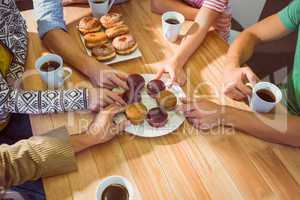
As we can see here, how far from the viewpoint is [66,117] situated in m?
0.92

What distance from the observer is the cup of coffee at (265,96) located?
2.99 ft

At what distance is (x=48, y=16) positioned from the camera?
1106 millimetres

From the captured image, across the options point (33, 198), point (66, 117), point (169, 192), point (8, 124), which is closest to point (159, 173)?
point (169, 192)

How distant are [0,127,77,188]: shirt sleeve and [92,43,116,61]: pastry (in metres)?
0.34

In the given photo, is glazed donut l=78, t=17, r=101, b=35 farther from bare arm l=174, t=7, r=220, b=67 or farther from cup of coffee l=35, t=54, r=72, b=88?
bare arm l=174, t=7, r=220, b=67

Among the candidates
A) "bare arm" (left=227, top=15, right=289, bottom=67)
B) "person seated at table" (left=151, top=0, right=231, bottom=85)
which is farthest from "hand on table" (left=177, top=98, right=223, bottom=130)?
"bare arm" (left=227, top=15, right=289, bottom=67)

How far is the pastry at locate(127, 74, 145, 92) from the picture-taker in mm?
964

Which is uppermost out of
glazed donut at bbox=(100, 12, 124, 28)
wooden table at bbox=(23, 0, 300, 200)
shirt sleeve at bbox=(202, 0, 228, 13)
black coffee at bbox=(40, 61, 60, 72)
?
shirt sleeve at bbox=(202, 0, 228, 13)

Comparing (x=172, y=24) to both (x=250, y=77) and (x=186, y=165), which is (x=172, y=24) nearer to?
(x=250, y=77)

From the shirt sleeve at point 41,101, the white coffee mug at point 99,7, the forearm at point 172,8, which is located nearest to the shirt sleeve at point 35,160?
the shirt sleeve at point 41,101

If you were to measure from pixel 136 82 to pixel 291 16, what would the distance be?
583 millimetres

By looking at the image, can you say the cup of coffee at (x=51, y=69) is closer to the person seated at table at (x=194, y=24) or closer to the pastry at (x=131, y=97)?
the pastry at (x=131, y=97)

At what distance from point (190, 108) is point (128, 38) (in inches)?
13.2

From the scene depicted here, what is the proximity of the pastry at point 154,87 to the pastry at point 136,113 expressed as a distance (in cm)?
7
